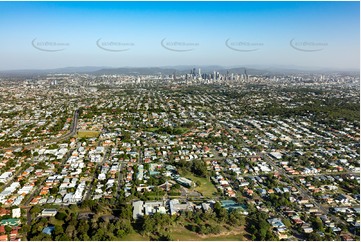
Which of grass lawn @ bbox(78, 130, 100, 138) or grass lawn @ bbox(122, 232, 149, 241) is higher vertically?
grass lawn @ bbox(78, 130, 100, 138)

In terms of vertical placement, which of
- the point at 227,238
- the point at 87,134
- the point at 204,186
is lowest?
the point at 227,238

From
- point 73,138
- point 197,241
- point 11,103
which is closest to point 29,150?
point 73,138

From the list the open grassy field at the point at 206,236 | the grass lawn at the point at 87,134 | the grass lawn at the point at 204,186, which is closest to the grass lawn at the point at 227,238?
the open grassy field at the point at 206,236

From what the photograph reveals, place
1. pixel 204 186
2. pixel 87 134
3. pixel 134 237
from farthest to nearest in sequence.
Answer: pixel 87 134 → pixel 204 186 → pixel 134 237

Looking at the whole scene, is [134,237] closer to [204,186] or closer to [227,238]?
[227,238]

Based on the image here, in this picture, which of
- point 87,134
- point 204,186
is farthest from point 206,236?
point 87,134

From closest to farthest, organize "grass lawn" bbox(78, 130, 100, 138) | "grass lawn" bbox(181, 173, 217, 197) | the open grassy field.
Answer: the open grassy field < "grass lawn" bbox(181, 173, 217, 197) < "grass lawn" bbox(78, 130, 100, 138)

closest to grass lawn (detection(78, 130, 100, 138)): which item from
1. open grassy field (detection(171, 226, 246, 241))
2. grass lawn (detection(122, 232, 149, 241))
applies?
grass lawn (detection(122, 232, 149, 241))

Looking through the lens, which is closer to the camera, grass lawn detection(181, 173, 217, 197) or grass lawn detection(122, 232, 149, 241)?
grass lawn detection(122, 232, 149, 241)

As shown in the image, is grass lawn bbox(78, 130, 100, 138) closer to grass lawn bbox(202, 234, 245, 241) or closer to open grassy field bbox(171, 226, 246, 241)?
open grassy field bbox(171, 226, 246, 241)

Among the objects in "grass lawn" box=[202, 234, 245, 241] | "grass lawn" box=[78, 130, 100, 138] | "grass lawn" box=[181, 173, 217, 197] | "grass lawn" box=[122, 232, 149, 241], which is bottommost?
"grass lawn" box=[202, 234, 245, 241]
